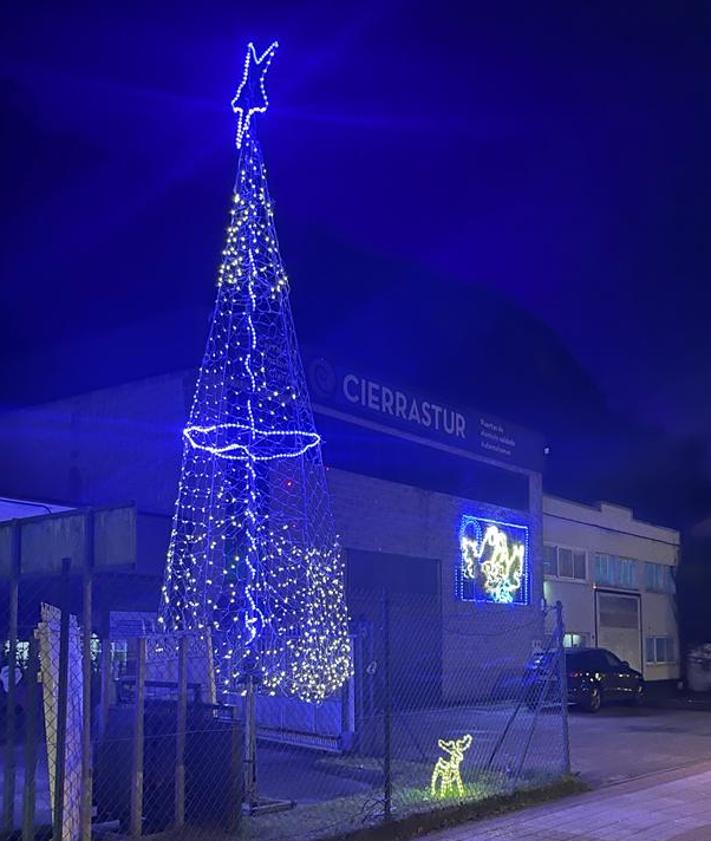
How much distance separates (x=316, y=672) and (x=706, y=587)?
31280 mm

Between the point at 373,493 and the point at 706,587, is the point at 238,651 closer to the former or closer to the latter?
the point at 373,493

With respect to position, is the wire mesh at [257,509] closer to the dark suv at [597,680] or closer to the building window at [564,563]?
the dark suv at [597,680]

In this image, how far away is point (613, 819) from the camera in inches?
359

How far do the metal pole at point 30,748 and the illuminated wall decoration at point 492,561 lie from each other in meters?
20.2

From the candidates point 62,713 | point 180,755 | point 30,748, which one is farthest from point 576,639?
point 62,713

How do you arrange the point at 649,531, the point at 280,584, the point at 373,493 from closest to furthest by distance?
the point at 280,584 → the point at 373,493 → the point at 649,531

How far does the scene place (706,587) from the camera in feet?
128

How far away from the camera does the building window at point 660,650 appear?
119 ft

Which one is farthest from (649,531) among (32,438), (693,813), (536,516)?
(693,813)

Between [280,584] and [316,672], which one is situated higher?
[280,584]

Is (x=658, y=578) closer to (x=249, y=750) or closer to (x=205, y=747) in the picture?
(x=249, y=750)

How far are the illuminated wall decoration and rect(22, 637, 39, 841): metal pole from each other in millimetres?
20192

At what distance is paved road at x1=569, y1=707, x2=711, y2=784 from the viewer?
42.7 feet

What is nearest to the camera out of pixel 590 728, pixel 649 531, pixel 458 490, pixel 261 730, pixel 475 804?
pixel 475 804
